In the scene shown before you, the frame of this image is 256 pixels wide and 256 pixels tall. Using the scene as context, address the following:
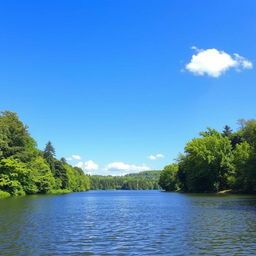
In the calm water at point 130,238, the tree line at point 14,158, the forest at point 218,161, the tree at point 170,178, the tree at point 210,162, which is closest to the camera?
the calm water at point 130,238

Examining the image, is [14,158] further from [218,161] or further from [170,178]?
[170,178]

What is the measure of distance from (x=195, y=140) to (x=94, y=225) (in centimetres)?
9762

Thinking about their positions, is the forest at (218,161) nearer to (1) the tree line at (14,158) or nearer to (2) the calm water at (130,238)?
(1) the tree line at (14,158)

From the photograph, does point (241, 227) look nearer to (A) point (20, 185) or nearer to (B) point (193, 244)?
(B) point (193, 244)

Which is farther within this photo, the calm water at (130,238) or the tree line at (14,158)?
the tree line at (14,158)

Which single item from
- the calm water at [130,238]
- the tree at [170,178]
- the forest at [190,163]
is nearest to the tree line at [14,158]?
the forest at [190,163]

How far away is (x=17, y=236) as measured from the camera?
78.0 feet

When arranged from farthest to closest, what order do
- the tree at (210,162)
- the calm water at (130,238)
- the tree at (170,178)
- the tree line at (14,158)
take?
the tree at (170,178) < the tree at (210,162) < the tree line at (14,158) < the calm water at (130,238)

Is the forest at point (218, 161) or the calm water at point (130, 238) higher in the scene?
the forest at point (218, 161)

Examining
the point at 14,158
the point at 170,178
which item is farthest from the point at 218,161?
the point at 170,178

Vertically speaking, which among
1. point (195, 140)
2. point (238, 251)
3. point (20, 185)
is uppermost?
point (195, 140)

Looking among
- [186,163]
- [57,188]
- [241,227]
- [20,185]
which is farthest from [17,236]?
[57,188]

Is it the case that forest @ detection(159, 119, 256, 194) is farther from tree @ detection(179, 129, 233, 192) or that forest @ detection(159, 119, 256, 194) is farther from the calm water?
the calm water

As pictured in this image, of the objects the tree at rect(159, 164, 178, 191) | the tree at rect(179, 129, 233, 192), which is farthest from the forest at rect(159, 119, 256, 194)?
the tree at rect(159, 164, 178, 191)
